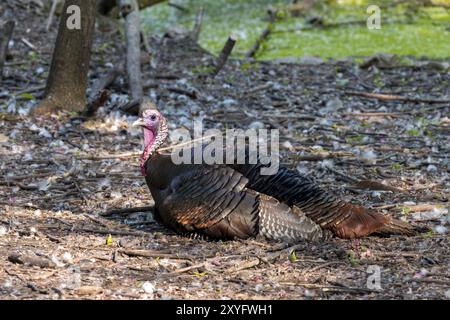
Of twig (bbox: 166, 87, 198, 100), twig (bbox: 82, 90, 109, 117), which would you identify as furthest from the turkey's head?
twig (bbox: 166, 87, 198, 100)

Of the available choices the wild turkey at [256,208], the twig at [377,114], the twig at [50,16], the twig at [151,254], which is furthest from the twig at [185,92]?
the twig at [151,254]

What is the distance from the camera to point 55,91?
31.0 feet

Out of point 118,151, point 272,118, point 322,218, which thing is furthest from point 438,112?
point 322,218

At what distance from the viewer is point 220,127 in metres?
Answer: 9.40

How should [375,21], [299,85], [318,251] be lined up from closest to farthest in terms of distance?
[318,251] < [299,85] < [375,21]

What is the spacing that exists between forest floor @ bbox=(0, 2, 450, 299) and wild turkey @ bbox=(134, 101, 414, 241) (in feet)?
0.33

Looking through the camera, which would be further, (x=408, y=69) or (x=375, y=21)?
(x=375, y=21)

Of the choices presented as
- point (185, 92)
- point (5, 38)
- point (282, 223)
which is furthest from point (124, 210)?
point (5, 38)

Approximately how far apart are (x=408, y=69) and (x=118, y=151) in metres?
5.24

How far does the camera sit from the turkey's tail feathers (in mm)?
5902

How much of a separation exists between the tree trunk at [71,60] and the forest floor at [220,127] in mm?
263

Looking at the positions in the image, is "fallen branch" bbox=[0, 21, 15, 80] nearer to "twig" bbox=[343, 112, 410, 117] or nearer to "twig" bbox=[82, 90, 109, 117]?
"twig" bbox=[82, 90, 109, 117]

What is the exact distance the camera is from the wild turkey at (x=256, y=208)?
5.91 m
